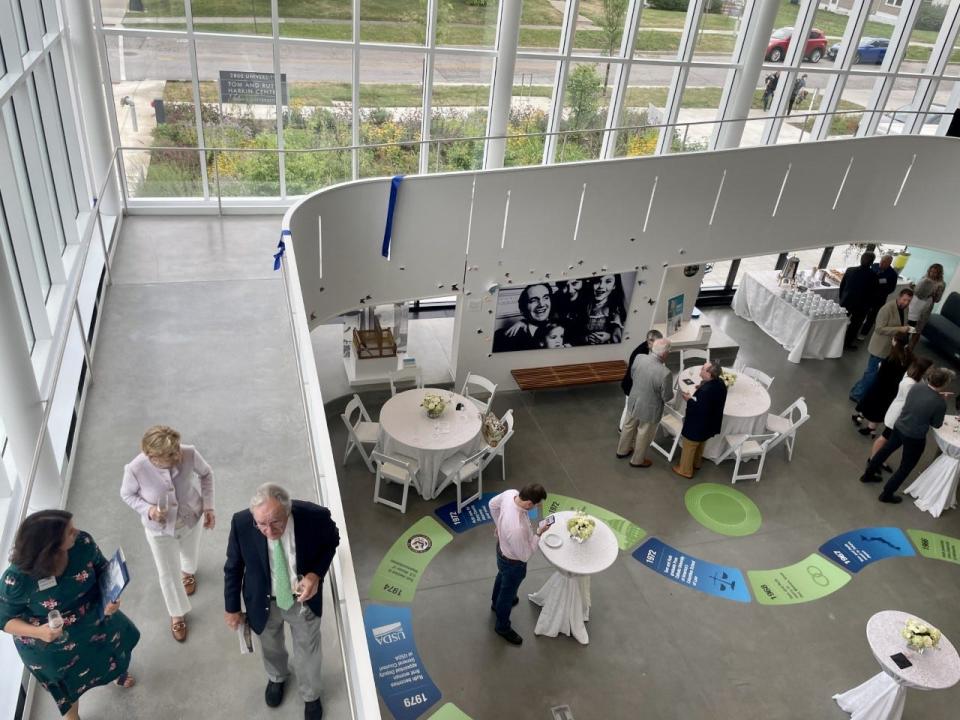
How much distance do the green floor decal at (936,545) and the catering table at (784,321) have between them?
403 centimetres

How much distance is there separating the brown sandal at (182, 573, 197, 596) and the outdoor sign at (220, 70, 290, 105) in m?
7.17

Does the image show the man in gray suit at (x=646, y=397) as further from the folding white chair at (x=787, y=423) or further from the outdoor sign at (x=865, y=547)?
the outdoor sign at (x=865, y=547)

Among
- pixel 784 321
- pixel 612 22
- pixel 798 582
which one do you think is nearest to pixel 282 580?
pixel 798 582

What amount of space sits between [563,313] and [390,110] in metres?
3.85

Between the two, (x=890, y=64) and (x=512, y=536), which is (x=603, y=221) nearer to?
(x=512, y=536)

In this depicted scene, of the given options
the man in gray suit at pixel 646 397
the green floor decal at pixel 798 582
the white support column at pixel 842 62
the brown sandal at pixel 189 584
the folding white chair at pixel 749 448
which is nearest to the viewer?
the brown sandal at pixel 189 584

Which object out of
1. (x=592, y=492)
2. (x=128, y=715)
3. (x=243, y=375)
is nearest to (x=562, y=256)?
(x=592, y=492)

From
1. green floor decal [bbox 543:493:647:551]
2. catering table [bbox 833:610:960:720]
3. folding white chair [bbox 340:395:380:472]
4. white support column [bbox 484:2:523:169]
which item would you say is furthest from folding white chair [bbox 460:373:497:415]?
catering table [bbox 833:610:960:720]

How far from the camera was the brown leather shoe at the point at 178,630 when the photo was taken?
14.4ft

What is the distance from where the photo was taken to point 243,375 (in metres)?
6.39

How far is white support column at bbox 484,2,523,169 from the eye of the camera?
10.2 metres

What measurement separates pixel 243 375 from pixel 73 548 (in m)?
2.96

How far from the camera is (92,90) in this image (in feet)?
27.7

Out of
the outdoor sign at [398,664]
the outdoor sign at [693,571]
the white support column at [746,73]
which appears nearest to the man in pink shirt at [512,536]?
the outdoor sign at [398,664]
